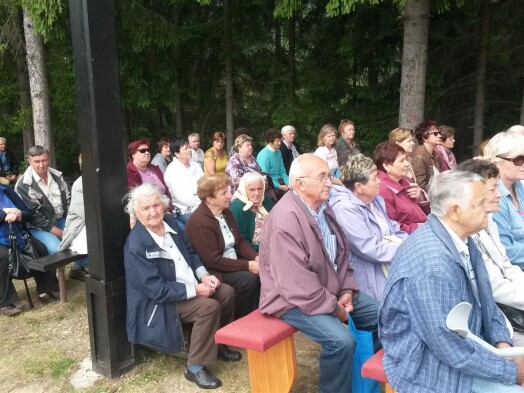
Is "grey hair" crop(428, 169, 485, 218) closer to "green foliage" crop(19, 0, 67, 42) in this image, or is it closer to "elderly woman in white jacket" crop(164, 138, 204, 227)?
"elderly woman in white jacket" crop(164, 138, 204, 227)

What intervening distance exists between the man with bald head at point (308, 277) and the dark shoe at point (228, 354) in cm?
82

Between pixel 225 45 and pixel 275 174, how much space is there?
5.65 meters

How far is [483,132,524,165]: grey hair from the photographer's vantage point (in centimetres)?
354

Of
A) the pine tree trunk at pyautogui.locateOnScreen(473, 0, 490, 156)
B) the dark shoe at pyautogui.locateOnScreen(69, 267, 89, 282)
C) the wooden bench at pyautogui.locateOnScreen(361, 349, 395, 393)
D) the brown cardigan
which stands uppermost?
the pine tree trunk at pyautogui.locateOnScreen(473, 0, 490, 156)

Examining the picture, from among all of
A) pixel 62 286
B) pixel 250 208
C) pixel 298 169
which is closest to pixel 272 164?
pixel 250 208

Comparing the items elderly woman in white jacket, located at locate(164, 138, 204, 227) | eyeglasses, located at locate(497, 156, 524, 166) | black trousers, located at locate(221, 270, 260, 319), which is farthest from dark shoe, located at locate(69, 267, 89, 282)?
eyeglasses, located at locate(497, 156, 524, 166)

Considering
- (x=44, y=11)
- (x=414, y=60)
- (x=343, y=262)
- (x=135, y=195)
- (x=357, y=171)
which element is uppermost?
(x=44, y=11)

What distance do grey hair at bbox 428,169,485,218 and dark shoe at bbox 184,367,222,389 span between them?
191cm

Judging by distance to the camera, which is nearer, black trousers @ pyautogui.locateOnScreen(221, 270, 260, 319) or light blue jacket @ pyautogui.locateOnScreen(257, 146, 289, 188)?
black trousers @ pyautogui.locateOnScreen(221, 270, 260, 319)

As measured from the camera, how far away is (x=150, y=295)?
127 inches

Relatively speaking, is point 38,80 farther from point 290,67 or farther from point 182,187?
point 290,67

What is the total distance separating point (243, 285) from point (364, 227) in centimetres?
111

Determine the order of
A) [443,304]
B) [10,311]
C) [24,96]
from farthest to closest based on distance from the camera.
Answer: [24,96], [10,311], [443,304]

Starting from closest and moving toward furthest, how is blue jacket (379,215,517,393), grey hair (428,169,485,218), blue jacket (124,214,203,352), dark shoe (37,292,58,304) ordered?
blue jacket (379,215,517,393), grey hair (428,169,485,218), blue jacket (124,214,203,352), dark shoe (37,292,58,304)
